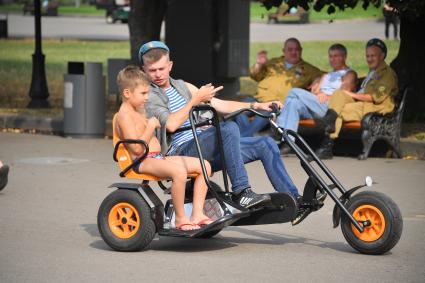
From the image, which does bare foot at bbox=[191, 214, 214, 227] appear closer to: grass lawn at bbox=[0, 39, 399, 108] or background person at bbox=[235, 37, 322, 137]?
background person at bbox=[235, 37, 322, 137]

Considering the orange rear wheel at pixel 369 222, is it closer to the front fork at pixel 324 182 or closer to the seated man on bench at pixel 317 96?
the front fork at pixel 324 182

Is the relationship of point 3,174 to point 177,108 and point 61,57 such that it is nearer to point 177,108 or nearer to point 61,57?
point 177,108

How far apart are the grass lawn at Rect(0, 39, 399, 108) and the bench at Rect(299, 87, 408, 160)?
6.54 metres

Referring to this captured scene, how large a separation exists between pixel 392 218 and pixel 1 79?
1685cm

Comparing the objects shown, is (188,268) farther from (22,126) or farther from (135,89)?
(22,126)

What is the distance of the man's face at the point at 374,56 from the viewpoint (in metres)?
13.1

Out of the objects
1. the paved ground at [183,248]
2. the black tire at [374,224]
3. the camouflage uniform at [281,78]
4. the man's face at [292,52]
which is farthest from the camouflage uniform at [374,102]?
the black tire at [374,224]

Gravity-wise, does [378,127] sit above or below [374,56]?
below

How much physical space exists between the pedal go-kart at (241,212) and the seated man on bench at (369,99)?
5175mm

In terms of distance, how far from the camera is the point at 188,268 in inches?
293

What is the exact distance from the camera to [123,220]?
7.91 metres

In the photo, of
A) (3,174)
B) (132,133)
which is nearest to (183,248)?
(132,133)

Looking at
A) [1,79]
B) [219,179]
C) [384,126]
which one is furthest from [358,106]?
[1,79]

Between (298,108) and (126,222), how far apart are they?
5649 mm
